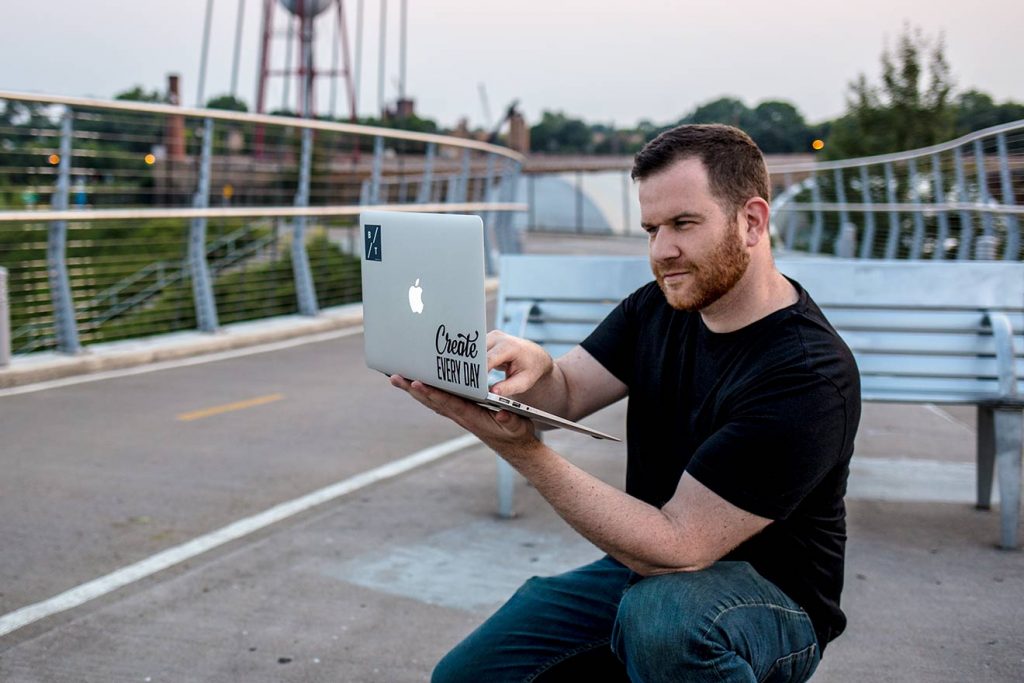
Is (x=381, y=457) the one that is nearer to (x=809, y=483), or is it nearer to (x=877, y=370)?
(x=877, y=370)

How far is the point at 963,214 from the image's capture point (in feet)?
36.8

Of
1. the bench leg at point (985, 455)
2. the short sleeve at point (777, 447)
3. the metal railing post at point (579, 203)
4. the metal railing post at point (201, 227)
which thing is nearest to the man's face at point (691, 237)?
the short sleeve at point (777, 447)

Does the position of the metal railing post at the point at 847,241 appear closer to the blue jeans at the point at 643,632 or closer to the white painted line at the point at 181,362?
the white painted line at the point at 181,362

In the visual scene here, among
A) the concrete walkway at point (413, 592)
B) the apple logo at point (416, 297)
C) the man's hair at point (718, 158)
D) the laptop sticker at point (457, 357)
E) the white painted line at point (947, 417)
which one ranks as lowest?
the concrete walkway at point (413, 592)

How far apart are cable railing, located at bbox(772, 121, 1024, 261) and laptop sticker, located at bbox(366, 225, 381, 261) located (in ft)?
21.1

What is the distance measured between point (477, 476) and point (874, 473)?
6.50 feet

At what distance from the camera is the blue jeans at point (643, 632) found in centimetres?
260

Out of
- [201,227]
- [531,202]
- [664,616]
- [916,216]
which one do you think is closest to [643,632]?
[664,616]

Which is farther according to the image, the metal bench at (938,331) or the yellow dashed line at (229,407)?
the yellow dashed line at (229,407)

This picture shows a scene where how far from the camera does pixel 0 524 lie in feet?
17.0

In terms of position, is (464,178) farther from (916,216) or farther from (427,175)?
(916,216)

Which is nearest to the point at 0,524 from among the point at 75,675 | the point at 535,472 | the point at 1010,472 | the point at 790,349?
the point at 75,675

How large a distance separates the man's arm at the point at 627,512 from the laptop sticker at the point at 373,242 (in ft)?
1.01

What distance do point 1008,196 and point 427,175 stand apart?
8126 millimetres
